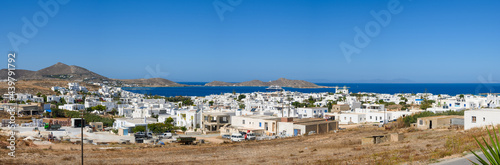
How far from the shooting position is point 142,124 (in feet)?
124

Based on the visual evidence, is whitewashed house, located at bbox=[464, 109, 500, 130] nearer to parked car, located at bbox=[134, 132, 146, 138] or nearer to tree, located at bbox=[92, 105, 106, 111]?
parked car, located at bbox=[134, 132, 146, 138]

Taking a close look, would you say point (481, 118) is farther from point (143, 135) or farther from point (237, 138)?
point (143, 135)

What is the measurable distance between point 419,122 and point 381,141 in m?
11.0

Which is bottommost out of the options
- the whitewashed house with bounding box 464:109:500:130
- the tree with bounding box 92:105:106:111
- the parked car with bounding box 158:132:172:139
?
the parked car with bounding box 158:132:172:139

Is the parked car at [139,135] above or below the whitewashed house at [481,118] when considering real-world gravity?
below

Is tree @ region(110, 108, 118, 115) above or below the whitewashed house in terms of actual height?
below

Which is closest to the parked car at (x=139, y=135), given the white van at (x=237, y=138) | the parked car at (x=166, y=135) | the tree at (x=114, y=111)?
the parked car at (x=166, y=135)

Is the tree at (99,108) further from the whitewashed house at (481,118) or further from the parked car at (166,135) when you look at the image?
the whitewashed house at (481,118)

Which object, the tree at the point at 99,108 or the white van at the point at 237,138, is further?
the tree at the point at 99,108

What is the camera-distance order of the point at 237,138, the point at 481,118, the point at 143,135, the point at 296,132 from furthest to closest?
the point at 143,135
the point at 296,132
the point at 237,138
the point at 481,118

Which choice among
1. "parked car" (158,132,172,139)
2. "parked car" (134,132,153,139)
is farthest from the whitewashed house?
"parked car" (134,132,153,139)

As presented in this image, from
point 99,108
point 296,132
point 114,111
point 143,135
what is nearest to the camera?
point 296,132

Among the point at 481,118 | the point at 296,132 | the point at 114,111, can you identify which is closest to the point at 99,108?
the point at 114,111

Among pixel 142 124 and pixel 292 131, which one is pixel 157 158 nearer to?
pixel 292 131
